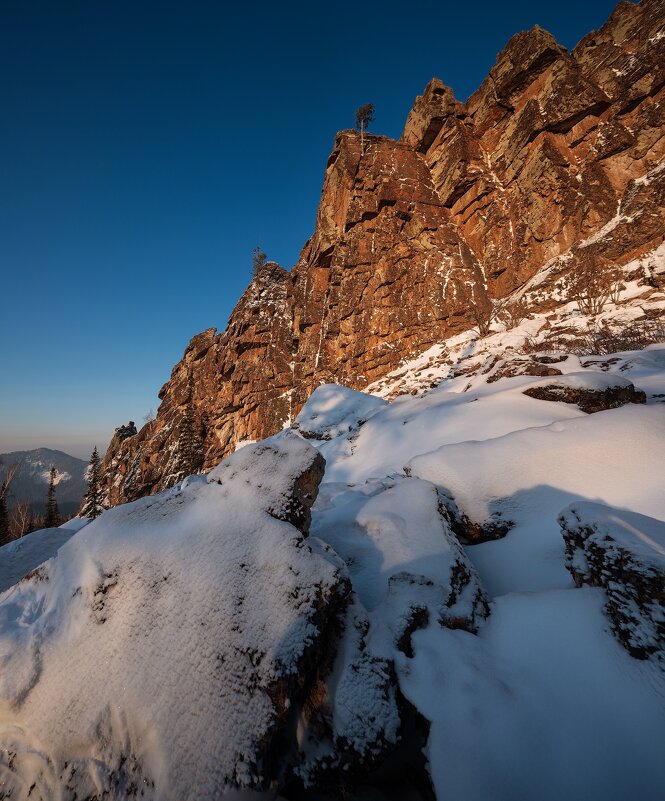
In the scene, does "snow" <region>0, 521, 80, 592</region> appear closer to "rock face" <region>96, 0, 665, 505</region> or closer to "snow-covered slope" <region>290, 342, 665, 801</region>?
"snow-covered slope" <region>290, 342, 665, 801</region>

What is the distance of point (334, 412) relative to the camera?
12.8 meters

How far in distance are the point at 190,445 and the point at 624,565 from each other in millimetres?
44332

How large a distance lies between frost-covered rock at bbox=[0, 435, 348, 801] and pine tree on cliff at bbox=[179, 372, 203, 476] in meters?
39.4

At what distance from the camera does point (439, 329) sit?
2917 cm

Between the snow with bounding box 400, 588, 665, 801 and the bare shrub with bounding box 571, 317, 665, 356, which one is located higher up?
the bare shrub with bounding box 571, 317, 665, 356

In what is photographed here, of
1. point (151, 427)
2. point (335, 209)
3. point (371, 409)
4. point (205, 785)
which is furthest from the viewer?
point (151, 427)

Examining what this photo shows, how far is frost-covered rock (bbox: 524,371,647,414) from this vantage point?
5.93m

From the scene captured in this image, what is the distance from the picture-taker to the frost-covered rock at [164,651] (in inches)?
66.1

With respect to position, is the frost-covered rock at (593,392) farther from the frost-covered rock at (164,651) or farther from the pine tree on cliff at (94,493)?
the pine tree on cliff at (94,493)

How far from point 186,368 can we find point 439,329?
42.5 m

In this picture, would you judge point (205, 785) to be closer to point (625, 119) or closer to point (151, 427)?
point (625, 119)

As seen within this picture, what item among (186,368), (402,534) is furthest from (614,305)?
(186,368)

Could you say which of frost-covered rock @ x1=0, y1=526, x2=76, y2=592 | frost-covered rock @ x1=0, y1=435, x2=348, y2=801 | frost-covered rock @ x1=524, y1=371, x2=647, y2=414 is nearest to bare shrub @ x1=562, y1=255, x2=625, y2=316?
frost-covered rock @ x1=524, y1=371, x2=647, y2=414

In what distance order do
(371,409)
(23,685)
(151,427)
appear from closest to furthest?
(23,685) < (371,409) < (151,427)
